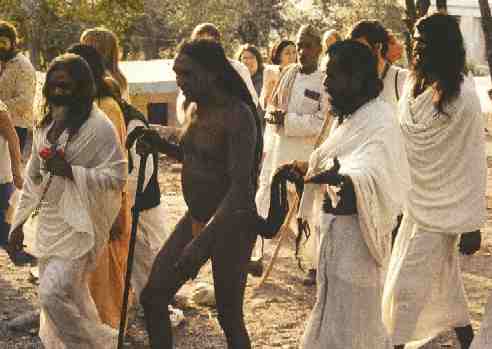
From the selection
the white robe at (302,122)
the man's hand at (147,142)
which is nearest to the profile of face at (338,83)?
the man's hand at (147,142)

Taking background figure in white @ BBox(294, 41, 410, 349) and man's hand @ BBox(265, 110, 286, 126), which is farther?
man's hand @ BBox(265, 110, 286, 126)

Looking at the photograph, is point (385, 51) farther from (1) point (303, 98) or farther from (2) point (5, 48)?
(2) point (5, 48)

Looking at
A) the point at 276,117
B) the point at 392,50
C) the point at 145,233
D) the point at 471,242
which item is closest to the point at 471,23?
the point at 276,117

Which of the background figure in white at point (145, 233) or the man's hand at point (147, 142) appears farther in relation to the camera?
the background figure in white at point (145, 233)

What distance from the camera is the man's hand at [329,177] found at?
5934mm

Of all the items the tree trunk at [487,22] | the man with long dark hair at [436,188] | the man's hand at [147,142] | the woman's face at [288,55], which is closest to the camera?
the man's hand at [147,142]

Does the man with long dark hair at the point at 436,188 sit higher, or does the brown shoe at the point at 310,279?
the man with long dark hair at the point at 436,188

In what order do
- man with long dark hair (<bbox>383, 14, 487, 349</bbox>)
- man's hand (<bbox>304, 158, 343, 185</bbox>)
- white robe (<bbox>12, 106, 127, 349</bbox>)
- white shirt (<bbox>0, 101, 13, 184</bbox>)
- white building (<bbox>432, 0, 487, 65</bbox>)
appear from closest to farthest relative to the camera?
man's hand (<bbox>304, 158, 343, 185</bbox>), white robe (<bbox>12, 106, 127, 349</bbox>), man with long dark hair (<bbox>383, 14, 487, 349</bbox>), white shirt (<bbox>0, 101, 13, 184</bbox>), white building (<bbox>432, 0, 487, 65</bbox>)

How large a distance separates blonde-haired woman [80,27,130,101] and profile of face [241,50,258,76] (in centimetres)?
443

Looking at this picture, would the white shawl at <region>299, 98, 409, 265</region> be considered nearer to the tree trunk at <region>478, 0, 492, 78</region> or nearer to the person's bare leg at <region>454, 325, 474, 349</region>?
the person's bare leg at <region>454, 325, 474, 349</region>

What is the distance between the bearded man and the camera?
37.6ft

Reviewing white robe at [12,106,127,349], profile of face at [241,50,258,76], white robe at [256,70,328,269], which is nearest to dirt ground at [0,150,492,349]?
white robe at [256,70,328,269]

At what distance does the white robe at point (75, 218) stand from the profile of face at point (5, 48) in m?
4.35

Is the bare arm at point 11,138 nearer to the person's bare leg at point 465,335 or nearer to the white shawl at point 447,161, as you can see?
the white shawl at point 447,161
